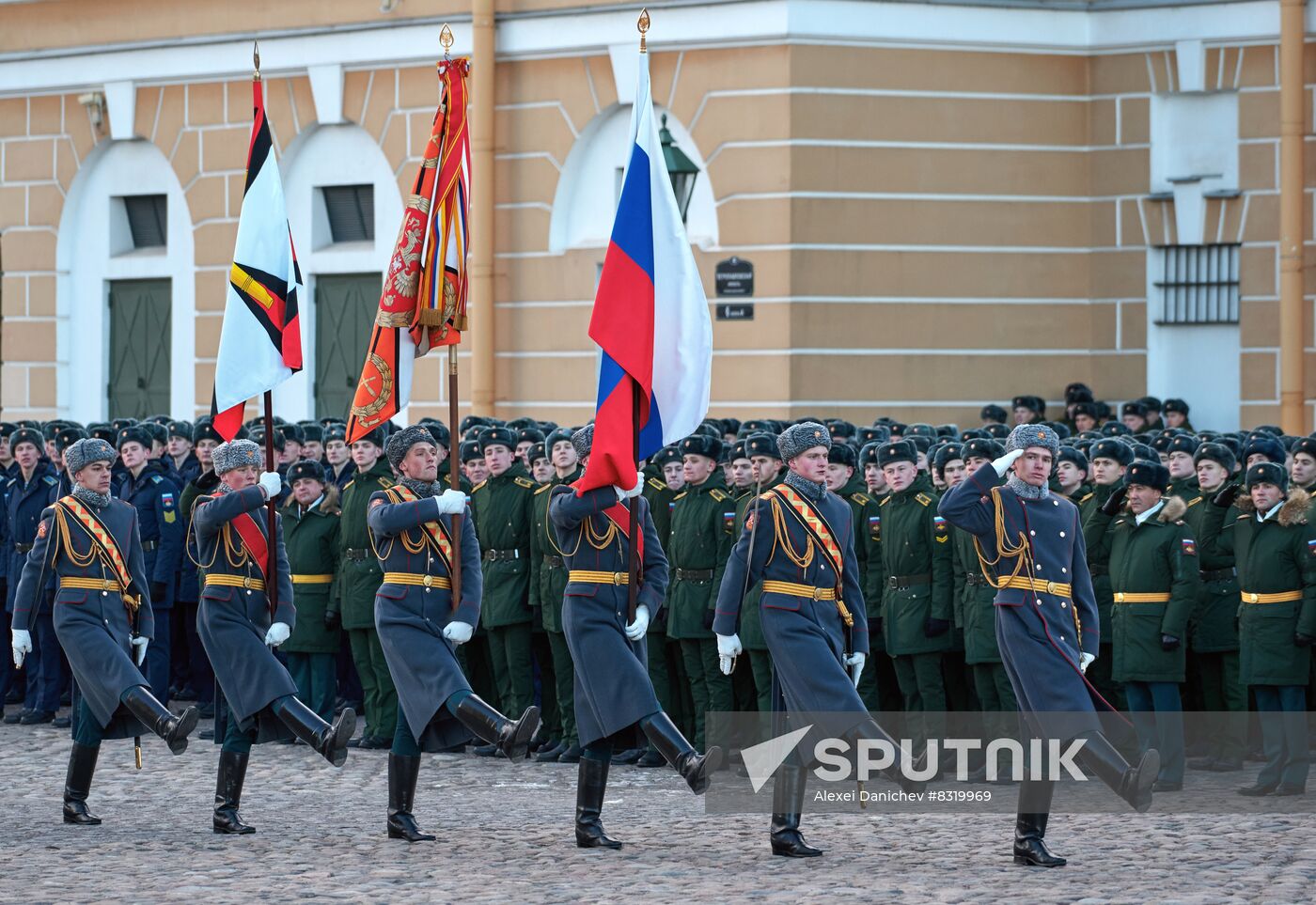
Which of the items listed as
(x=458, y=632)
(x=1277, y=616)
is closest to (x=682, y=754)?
(x=458, y=632)

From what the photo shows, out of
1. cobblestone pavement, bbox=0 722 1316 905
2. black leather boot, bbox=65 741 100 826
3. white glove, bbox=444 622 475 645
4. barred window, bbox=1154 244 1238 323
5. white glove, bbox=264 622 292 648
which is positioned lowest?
cobblestone pavement, bbox=0 722 1316 905

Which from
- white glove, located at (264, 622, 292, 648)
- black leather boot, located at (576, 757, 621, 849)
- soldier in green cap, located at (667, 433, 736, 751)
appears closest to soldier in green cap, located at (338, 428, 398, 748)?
soldier in green cap, located at (667, 433, 736, 751)

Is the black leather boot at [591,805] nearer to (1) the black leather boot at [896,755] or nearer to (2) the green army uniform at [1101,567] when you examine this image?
(1) the black leather boot at [896,755]

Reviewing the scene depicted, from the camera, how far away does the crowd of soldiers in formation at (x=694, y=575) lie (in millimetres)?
12531

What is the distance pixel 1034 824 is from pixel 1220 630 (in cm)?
348

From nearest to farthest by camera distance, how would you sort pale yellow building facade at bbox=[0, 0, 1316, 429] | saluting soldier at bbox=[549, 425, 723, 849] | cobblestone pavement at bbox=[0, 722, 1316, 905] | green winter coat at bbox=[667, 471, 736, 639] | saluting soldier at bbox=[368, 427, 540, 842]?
cobblestone pavement at bbox=[0, 722, 1316, 905] < saluting soldier at bbox=[549, 425, 723, 849] < saluting soldier at bbox=[368, 427, 540, 842] < green winter coat at bbox=[667, 471, 736, 639] < pale yellow building facade at bbox=[0, 0, 1316, 429]

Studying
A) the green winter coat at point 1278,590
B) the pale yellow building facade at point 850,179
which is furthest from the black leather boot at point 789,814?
the pale yellow building facade at point 850,179

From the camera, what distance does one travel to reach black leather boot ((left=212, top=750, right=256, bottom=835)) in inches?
418

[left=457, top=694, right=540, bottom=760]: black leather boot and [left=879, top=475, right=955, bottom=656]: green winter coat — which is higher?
[left=879, top=475, right=955, bottom=656]: green winter coat

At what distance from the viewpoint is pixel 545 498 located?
45.1 feet

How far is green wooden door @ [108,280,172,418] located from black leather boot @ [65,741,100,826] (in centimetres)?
1379

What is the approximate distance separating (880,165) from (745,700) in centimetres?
853

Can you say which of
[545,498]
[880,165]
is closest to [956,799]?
[545,498]

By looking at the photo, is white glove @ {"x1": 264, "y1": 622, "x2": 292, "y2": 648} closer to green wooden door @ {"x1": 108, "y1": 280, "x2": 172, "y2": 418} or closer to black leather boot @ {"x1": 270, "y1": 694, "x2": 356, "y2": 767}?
black leather boot @ {"x1": 270, "y1": 694, "x2": 356, "y2": 767}
